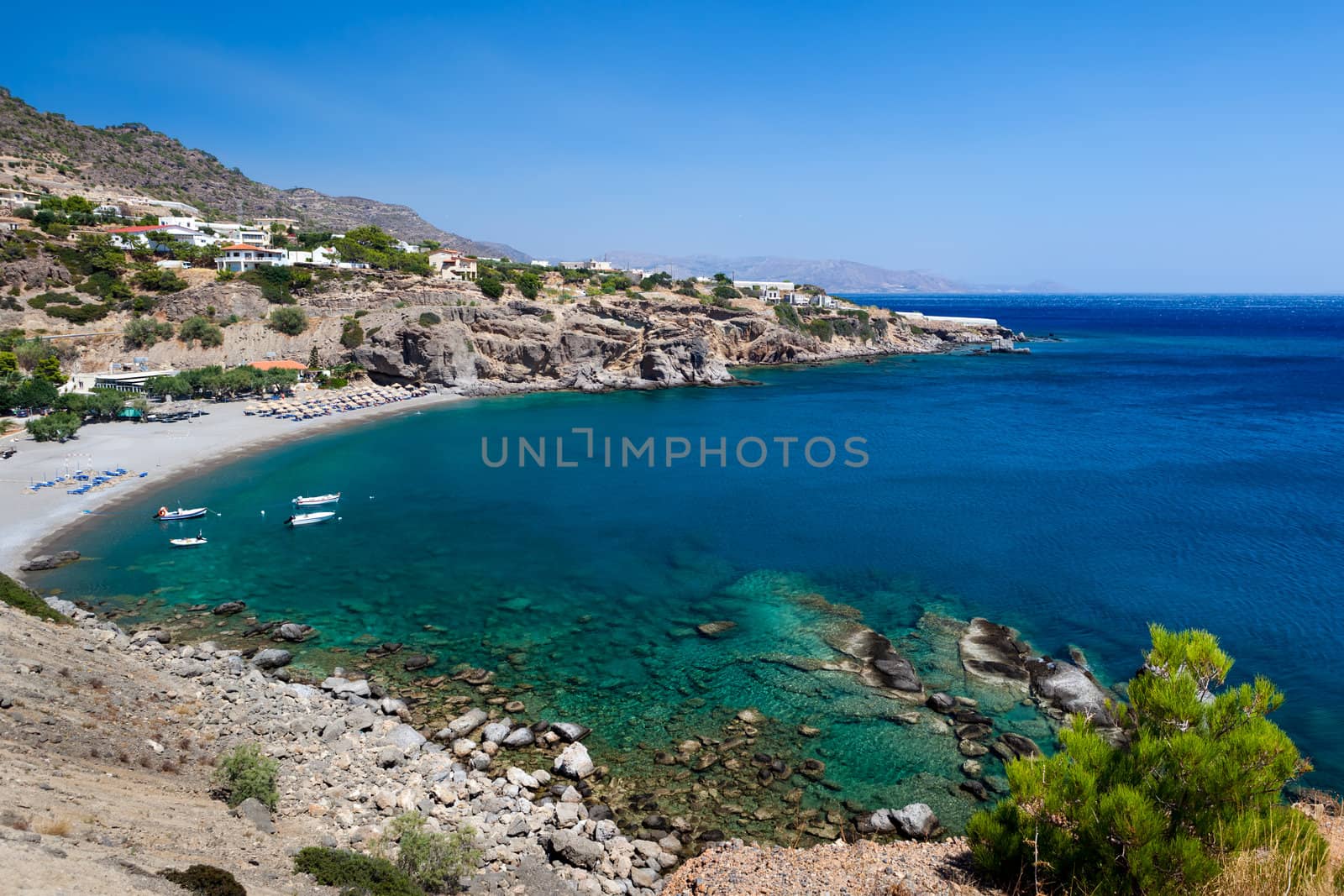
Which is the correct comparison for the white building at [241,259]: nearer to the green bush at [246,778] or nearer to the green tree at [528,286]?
the green tree at [528,286]

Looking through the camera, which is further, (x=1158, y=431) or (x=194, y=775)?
(x=1158, y=431)

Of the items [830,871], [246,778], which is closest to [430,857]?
[246,778]


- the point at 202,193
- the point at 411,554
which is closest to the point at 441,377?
the point at 411,554

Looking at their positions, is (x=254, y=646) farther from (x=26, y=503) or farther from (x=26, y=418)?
(x=26, y=418)

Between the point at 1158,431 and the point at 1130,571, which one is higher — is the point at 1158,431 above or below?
above

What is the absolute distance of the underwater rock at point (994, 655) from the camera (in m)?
19.2

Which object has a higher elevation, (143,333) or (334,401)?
(143,333)

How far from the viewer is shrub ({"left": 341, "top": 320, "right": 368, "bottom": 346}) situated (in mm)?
67000

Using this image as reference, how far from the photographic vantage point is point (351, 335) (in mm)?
67188

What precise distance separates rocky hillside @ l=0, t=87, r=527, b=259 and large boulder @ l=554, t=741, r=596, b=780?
113421 mm

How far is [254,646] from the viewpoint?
20.4 meters

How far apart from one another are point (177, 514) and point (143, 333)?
39.2m

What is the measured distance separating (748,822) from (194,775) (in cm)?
1029

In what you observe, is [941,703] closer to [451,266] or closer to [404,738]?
[404,738]
